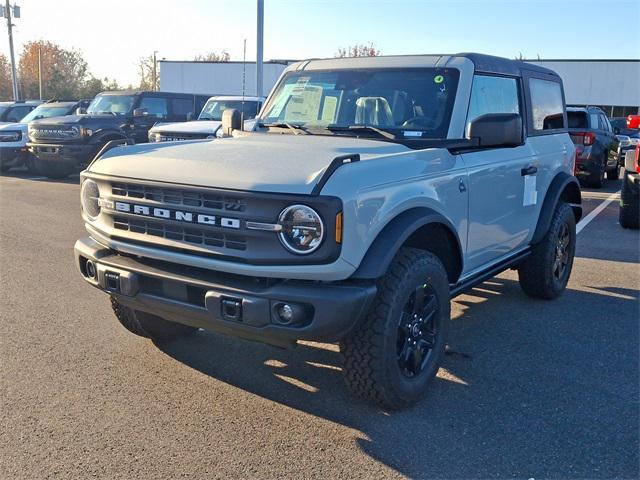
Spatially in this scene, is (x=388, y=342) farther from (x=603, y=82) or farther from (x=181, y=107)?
(x=603, y=82)

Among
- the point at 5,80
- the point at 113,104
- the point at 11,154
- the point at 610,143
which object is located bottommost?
the point at 11,154

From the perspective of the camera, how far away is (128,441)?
314 cm

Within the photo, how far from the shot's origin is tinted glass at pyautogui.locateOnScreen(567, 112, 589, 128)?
1420 centimetres

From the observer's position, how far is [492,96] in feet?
15.3

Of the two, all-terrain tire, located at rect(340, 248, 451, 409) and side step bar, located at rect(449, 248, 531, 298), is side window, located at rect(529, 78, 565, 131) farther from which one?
all-terrain tire, located at rect(340, 248, 451, 409)

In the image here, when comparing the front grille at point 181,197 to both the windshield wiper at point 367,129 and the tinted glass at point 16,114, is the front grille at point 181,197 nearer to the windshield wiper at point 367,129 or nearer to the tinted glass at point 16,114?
the windshield wiper at point 367,129

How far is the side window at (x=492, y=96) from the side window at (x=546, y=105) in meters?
0.34

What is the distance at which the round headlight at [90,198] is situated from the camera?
12.6ft

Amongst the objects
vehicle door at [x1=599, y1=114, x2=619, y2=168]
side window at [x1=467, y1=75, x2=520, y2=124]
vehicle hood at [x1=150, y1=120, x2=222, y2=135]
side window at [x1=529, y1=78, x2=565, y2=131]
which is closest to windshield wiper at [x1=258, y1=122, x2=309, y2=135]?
side window at [x1=467, y1=75, x2=520, y2=124]

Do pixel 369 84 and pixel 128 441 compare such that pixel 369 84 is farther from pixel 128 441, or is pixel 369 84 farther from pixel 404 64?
pixel 128 441

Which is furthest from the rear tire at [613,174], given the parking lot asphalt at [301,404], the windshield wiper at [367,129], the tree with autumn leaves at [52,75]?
the tree with autumn leaves at [52,75]

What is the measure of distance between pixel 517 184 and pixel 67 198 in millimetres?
9223

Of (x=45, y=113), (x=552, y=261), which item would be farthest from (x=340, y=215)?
(x=45, y=113)

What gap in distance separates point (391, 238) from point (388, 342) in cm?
53
